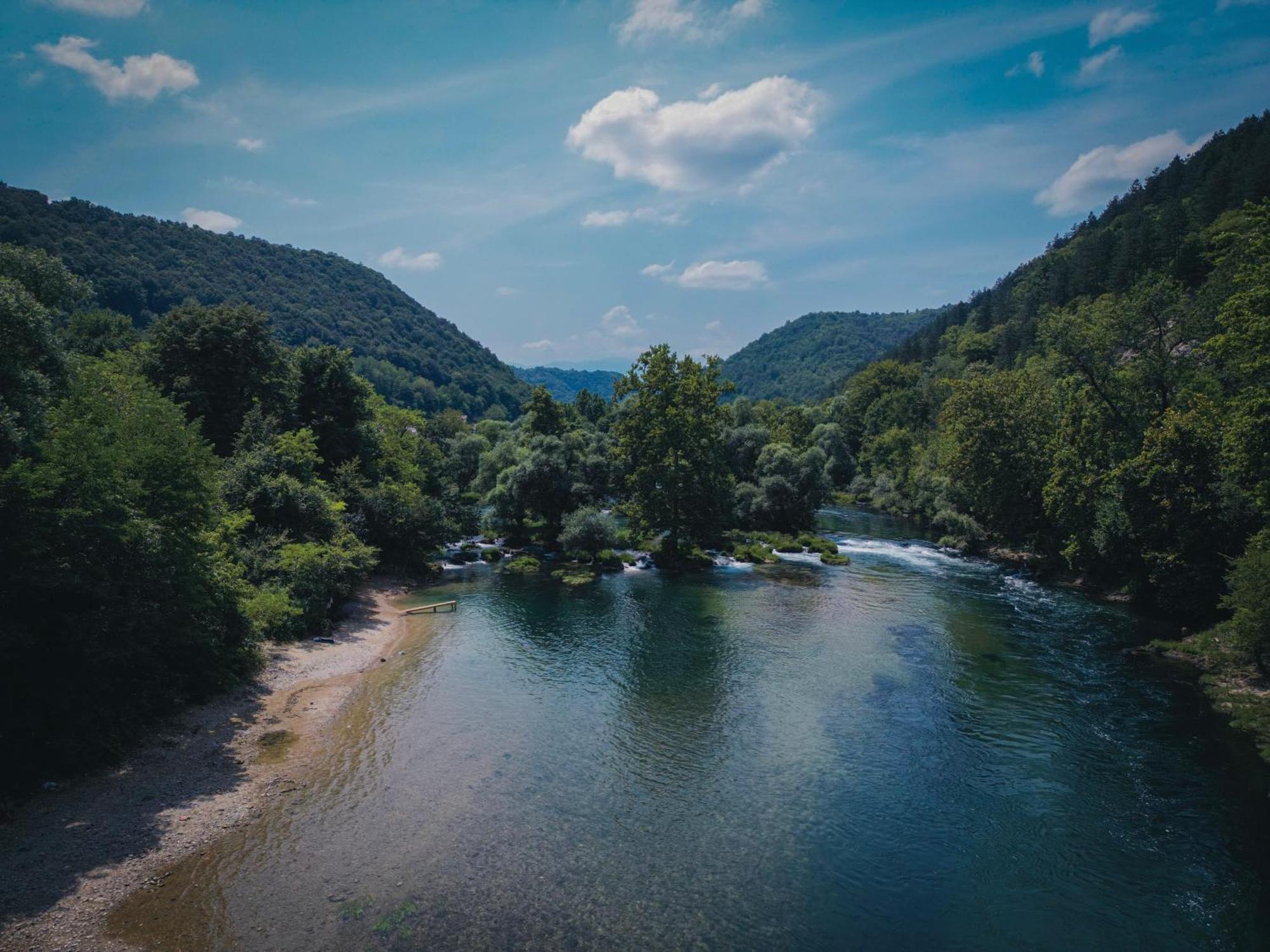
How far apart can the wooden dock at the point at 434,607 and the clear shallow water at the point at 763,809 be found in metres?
5.61

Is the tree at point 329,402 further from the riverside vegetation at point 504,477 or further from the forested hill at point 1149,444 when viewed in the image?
the forested hill at point 1149,444

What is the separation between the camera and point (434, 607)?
1532 inches

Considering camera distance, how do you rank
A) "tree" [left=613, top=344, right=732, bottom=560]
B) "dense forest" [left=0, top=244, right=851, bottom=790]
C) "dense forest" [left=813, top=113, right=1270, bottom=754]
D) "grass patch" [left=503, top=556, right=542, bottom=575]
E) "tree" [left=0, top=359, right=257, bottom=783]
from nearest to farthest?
"tree" [left=0, top=359, right=257, bottom=783] < "dense forest" [left=0, top=244, right=851, bottom=790] < "dense forest" [left=813, top=113, right=1270, bottom=754] < "grass patch" [left=503, top=556, right=542, bottom=575] < "tree" [left=613, top=344, right=732, bottom=560]

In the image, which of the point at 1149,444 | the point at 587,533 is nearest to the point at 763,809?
the point at 1149,444

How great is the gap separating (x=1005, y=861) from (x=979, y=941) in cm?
338

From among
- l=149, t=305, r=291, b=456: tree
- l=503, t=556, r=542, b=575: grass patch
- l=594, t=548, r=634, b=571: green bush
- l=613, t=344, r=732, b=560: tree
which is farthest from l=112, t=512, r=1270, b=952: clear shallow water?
l=149, t=305, r=291, b=456: tree

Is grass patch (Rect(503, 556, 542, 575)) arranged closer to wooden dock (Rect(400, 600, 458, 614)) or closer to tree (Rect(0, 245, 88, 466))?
wooden dock (Rect(400, 600, 458, 614))

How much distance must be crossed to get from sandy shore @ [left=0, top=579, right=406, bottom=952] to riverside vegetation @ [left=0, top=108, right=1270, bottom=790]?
135 cm

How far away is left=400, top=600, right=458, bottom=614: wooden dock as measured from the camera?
126 feet

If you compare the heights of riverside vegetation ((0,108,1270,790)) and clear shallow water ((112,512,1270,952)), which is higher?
riverside vegetation ((0,108,1270,790))

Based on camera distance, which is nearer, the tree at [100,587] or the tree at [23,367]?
the tree at [100,587]

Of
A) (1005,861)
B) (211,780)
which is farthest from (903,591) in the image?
(211,780)

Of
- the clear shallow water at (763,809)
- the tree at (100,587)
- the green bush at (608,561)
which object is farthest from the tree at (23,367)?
the green bush at (608,561)

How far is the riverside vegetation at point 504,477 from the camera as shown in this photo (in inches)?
722
